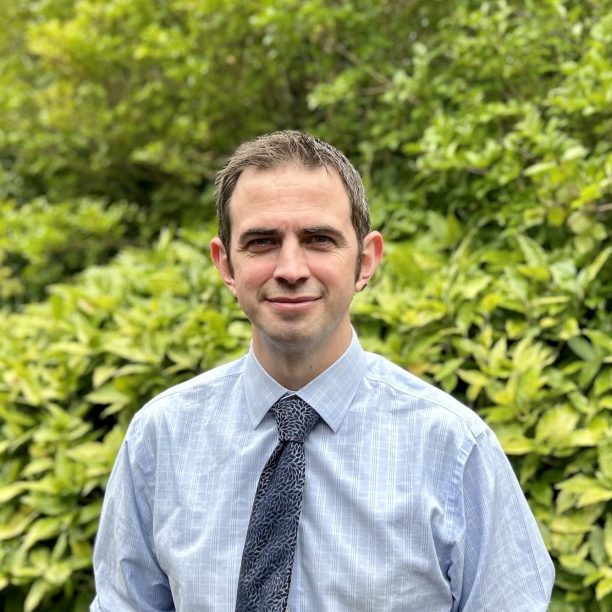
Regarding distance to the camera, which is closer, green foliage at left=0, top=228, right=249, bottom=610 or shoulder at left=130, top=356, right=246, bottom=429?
shoulder at left=130, top=356, right=246, bottom=429

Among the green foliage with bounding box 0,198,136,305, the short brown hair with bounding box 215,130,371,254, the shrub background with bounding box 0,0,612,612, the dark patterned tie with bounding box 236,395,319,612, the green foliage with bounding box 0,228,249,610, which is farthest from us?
the green foliage with bounding box 0,198,136,305

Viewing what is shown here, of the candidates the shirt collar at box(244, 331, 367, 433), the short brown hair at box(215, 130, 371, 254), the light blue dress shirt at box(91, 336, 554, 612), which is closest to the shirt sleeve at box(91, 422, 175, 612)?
the light blue dress shirt at box(91, 336, 554, 612)

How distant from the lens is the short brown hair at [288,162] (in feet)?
6.19

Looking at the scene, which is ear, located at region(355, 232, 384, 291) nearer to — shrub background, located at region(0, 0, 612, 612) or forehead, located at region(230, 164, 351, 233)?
forehead, located at region(230, 164, 351, 233)

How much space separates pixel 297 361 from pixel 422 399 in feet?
1.00

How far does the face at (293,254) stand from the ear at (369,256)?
0.10 m

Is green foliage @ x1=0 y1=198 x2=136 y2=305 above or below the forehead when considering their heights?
below

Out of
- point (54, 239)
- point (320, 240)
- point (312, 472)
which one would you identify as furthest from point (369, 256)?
point (54, 239)

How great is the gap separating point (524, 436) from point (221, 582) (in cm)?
156

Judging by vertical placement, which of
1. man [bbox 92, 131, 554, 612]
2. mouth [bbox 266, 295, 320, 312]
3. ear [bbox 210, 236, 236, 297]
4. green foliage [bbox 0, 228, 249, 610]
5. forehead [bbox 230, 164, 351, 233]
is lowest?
green foliage [bbox 0, 228, 249, 610]

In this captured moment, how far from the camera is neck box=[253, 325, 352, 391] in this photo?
194cm

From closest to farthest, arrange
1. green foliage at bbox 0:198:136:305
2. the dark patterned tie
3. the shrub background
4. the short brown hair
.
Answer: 1. the dark patterned tie
2. the short brown hair
3. the shrub background
4. green foliage at bbox 0:198:136:305

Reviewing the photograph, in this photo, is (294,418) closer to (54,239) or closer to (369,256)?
(369,256)

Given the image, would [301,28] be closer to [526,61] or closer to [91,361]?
[526,61]
